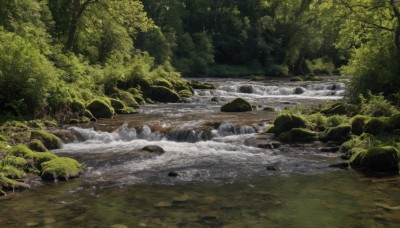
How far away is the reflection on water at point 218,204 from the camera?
8.54m

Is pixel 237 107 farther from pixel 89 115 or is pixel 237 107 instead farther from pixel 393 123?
pixel 393 123

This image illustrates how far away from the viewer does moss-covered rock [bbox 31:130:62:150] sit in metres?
16.3

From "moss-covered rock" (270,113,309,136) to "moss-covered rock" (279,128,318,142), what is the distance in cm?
52

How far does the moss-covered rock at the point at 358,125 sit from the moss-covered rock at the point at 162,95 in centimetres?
1629

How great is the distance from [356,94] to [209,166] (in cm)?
1085

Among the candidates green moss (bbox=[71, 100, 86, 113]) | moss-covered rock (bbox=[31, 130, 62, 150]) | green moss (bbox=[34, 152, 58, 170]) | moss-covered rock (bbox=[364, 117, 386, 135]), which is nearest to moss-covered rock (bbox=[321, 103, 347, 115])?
moss-covered rock (bbox=[364, 117, 386, 135])

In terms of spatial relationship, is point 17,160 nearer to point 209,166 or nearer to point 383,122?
point 209,166

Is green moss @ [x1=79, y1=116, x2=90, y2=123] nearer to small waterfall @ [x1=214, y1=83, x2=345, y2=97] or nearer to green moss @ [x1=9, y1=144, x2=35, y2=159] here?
green moss @ [x1=9, y1=144, x2=35, y2=159]

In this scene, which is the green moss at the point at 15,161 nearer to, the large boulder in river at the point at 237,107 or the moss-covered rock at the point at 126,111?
the moss-covered rock at the point at 126,111

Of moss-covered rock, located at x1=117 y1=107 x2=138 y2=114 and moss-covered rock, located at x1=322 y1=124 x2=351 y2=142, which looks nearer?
moss-covered rock, located at x1=322 y1=124 x2=351 y2=142

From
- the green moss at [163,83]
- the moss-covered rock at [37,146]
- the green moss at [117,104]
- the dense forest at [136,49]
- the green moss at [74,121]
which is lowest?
the moss-covered rock at [37,146]

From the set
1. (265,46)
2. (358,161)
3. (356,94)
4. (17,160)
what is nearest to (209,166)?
(358,161)

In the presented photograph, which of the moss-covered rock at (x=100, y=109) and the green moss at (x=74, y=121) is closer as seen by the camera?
the green moss at (x=74, y=121)

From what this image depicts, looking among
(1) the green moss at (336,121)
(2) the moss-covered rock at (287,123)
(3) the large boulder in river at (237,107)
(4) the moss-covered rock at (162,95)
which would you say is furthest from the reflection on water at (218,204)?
(4) the moss-covered rock at (162,95)
